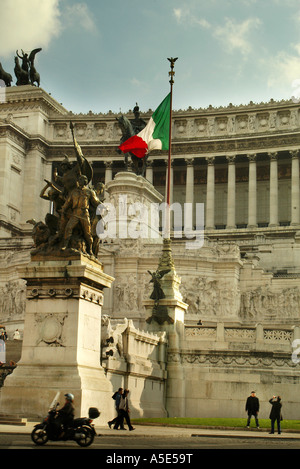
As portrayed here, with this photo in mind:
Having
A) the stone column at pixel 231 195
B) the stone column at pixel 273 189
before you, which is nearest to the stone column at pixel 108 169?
the stone column at pixel 231 195

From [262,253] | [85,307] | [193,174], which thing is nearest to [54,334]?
[85,307]

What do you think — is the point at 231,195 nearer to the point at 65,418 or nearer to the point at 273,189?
the point at 273,189

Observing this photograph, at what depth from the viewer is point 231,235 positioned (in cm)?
8150

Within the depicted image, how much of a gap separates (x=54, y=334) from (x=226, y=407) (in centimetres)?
1546

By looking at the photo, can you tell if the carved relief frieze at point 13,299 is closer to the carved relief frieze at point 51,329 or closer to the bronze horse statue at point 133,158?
the bronze horse statue at point 133,158

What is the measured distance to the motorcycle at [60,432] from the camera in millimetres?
15234

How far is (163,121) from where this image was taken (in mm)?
47750

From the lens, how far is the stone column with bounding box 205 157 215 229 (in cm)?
8744

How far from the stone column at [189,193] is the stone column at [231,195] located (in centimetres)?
454

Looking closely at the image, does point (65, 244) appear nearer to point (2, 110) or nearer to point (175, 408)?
point (175, 408)

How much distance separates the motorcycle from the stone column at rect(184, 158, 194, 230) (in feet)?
245

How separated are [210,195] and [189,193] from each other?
112 inches

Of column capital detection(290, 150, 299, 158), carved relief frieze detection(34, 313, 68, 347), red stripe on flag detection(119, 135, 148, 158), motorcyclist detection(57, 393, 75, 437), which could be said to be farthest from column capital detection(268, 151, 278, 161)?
motorcyclist detection(57, 393, 75, 437)

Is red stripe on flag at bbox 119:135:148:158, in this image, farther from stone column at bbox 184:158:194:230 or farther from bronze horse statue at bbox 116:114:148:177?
stone column at bbox 184:158:194:230
